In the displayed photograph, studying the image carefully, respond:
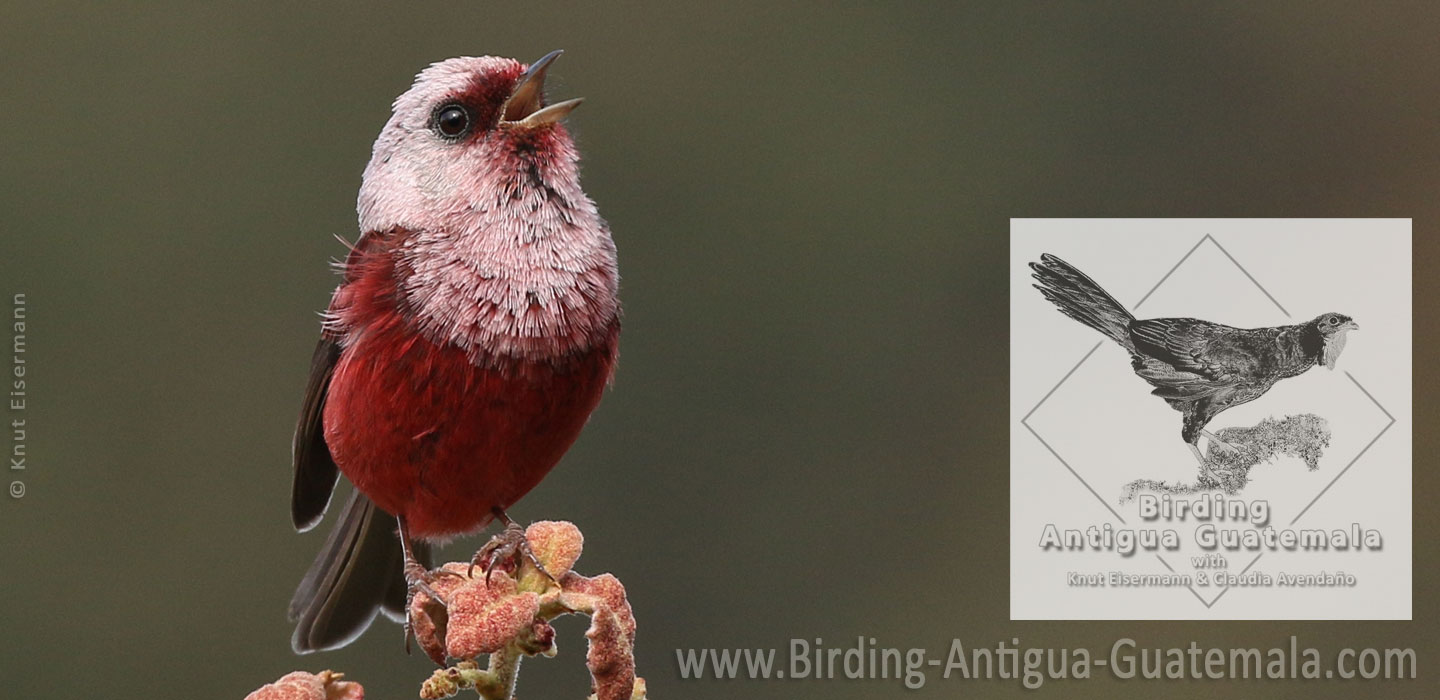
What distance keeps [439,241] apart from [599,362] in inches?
12.3

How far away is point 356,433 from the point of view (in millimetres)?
2383

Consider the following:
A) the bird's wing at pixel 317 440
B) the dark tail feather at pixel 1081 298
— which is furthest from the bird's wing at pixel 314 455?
the dark tail feather at pixel 1081 298

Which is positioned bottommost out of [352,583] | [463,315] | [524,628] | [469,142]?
[352,583]

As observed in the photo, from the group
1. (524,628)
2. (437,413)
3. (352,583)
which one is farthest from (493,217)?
(524,628)

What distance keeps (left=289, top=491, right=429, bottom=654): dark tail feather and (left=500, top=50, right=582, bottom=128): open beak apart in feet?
2.42

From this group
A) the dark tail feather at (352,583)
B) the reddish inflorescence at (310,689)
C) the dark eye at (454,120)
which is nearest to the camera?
the reddish inflorescence at (310,689)

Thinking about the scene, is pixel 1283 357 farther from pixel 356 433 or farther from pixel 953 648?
pixel 356 433

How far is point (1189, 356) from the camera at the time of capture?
3430 mm

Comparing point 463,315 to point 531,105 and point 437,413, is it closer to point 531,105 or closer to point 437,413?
point 437,413

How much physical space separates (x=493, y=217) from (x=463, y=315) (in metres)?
0.16

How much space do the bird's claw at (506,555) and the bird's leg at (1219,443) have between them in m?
1.88

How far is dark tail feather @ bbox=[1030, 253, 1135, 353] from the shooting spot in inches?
134

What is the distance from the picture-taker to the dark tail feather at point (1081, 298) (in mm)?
3393

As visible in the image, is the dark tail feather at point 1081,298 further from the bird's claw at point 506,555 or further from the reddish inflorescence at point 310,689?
the reddish inflorescence at point 310,689
